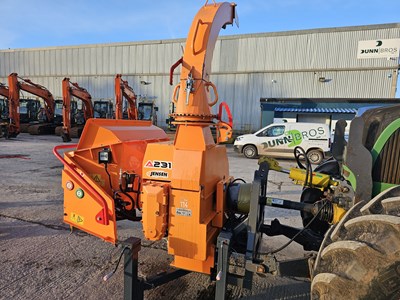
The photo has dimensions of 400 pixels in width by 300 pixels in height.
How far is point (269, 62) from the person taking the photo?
2241cm

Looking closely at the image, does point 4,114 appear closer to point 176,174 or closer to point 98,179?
point 98,179

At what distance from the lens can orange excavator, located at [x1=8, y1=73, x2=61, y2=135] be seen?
17422mm

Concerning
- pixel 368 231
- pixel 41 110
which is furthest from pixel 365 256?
pixel 41 110

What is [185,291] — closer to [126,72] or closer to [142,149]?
[142,149]

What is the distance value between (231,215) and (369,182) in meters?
1.46

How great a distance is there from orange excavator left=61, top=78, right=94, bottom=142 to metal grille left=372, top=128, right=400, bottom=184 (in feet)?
58.4

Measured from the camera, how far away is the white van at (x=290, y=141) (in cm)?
1267

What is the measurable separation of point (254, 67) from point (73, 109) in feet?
52.3

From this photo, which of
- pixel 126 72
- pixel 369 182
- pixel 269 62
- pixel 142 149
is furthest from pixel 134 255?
pixel 126 72

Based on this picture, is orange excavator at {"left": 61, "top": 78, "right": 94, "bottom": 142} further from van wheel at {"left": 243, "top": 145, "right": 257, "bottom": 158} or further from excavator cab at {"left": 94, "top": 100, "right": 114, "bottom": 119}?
van wheel at {"left": 243, "top": 145, "right": 257, "bottom": 158}

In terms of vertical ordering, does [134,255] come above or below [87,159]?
below

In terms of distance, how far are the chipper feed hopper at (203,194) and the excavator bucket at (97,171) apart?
0.01m

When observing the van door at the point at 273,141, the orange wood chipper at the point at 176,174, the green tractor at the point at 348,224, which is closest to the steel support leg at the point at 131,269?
the orange wood chipper at the point at 176,174

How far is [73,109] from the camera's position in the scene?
2377cm
